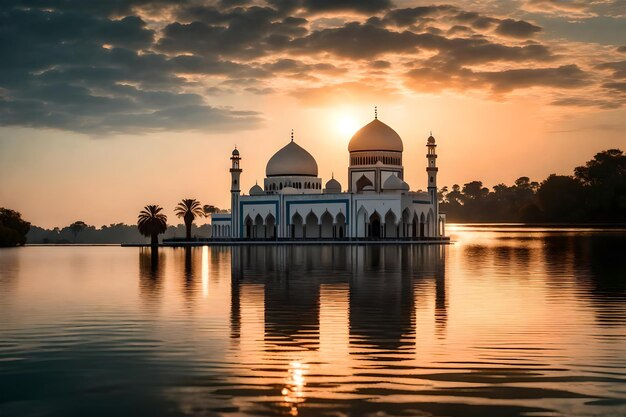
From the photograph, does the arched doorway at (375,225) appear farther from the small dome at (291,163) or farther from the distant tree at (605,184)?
the distant tree at (605,184)

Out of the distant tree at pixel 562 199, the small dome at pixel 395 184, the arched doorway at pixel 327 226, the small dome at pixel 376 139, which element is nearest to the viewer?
the small dome at pixel 395 184

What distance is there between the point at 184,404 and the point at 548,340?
6263mm

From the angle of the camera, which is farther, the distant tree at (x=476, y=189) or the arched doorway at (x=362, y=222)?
the distant tree at (x=476, y=189)

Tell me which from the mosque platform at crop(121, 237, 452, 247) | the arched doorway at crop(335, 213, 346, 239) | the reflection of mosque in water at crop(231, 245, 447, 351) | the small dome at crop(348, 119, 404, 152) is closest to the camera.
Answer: the reflection of mosque in water at crop(231, 245, 447, 351)

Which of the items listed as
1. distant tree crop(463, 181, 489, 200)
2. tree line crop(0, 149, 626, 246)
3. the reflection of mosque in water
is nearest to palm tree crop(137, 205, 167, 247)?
tree line crop(0, 149, 626, 246)

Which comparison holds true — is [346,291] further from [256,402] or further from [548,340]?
[256,402]

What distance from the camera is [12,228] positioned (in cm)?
Result: 8294

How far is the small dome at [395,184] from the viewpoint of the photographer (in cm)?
7669

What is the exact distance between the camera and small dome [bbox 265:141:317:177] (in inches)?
3250

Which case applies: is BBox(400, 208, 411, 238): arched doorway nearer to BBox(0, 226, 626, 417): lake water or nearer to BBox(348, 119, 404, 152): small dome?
BBox(348, 119, 404, 152): small dome

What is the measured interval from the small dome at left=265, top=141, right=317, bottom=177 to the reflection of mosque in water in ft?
159

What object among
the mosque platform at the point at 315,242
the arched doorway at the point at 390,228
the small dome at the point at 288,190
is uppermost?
the small dome at the point at 288,190

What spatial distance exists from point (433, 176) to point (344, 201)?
9.93m

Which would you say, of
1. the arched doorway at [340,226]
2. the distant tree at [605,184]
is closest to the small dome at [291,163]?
the arched doorway at [340,226]
